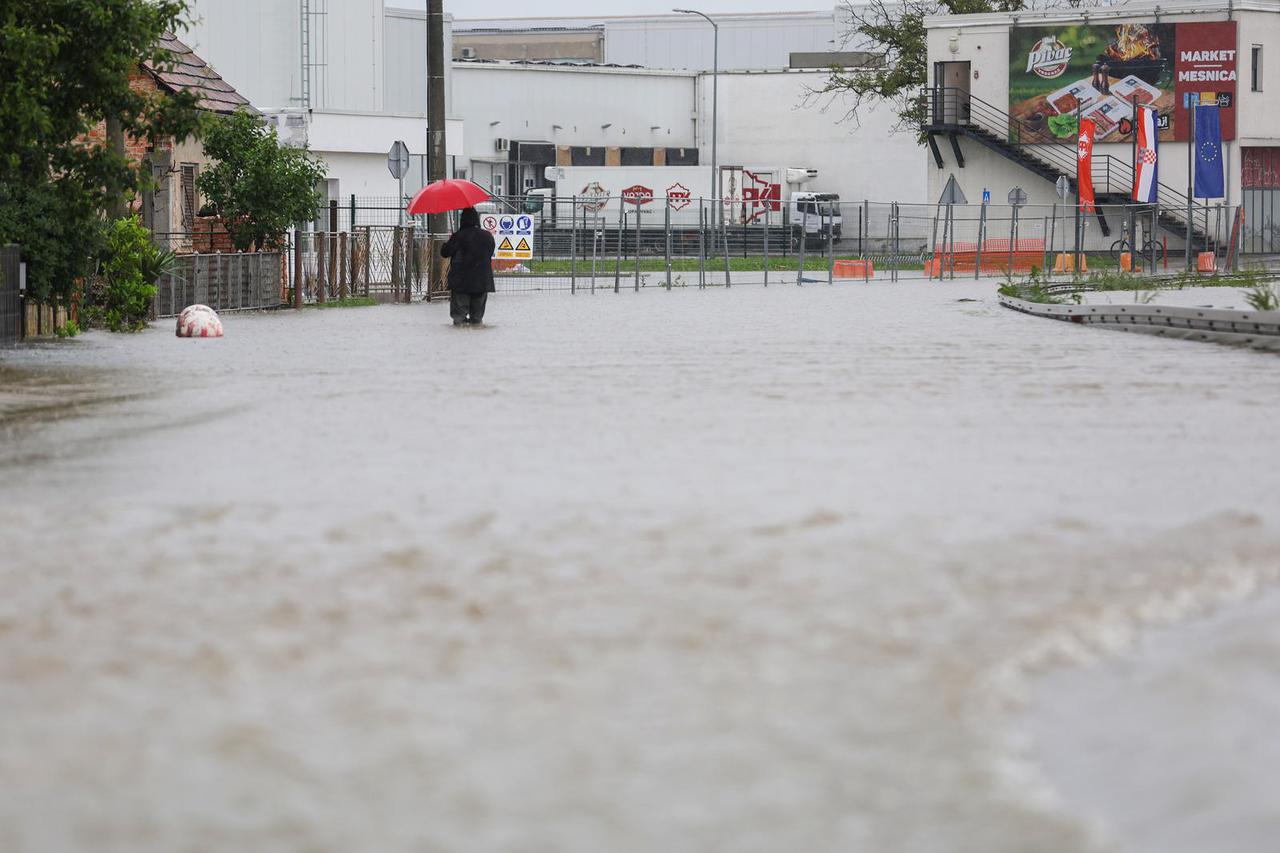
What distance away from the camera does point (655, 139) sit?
271 feet

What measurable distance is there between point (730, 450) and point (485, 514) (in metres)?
2.75

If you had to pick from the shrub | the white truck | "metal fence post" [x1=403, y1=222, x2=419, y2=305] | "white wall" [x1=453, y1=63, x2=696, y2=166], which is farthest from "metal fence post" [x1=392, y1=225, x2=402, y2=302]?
"white wall" [x1=453, y1=63, x2=696, y2=166]

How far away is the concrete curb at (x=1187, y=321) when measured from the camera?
20906mm

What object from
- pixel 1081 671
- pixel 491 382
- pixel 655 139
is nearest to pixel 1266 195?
pixel 655 139

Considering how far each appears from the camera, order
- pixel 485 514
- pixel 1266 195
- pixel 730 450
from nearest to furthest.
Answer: pixel 485 514
pixel 730 450
pixel 1266 195

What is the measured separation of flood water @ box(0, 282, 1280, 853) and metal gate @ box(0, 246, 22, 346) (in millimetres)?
6462

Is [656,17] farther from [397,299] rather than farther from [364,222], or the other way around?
[397,299]

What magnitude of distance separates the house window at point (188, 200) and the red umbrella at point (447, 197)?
23.2 feet

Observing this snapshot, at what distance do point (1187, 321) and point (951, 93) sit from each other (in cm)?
4591

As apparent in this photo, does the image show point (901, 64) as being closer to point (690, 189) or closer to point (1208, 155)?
point (690, 189)

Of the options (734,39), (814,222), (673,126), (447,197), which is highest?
(734,39)

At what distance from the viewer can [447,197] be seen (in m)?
28.4

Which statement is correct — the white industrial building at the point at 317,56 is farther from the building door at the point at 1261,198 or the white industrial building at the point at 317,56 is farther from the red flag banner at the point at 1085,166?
the building door at the point at 1261,198

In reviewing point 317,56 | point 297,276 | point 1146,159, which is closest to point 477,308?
point 297,276
